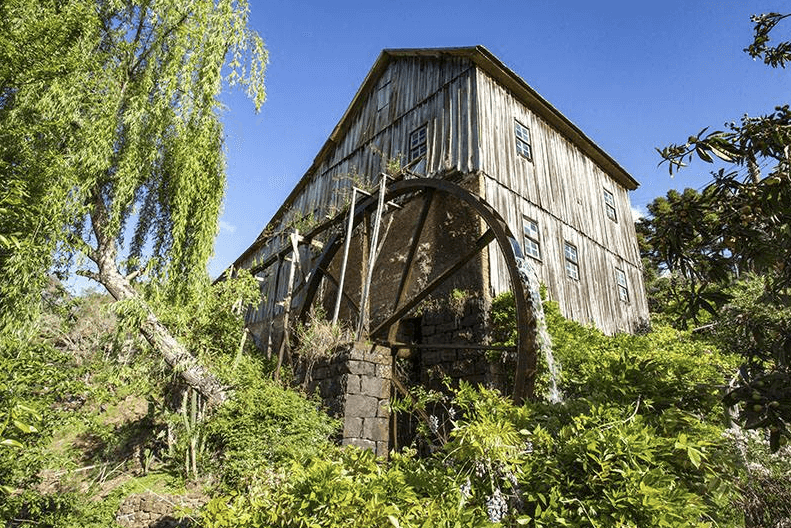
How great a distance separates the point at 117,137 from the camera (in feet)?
A: 21.8

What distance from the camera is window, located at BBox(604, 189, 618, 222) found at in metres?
13.4

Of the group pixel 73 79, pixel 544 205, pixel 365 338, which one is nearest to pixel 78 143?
pixel 73 79

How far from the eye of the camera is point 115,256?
7289mm

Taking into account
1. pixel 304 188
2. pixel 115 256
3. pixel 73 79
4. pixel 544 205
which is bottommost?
pixel 115 256

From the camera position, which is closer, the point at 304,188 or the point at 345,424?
the point at 345,424

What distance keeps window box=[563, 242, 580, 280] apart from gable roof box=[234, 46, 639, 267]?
3.66 metres

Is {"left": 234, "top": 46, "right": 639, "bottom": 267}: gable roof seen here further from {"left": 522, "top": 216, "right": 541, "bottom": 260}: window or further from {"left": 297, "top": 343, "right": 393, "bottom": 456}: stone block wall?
{"left": 297, "top": 343, "right": 393, "bottom": 456}: stone block wall

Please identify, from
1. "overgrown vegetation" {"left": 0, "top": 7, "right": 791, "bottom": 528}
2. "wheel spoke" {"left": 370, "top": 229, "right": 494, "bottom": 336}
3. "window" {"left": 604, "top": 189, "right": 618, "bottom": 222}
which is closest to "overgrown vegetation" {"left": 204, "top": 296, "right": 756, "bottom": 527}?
"overgrown vegetation" {"left": 0, "top": 7, "right": 791, "bottom": 528}

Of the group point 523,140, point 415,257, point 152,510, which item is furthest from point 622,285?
point 152,510

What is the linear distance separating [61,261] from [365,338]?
4.69m

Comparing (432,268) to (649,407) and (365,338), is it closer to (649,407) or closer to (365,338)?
(365,338)

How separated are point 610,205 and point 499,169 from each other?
560cm

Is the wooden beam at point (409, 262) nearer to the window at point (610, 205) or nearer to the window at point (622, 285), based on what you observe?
the window at point (622, 285)

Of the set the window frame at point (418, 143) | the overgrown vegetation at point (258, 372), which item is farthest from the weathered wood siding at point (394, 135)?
the overgrown vegetation at point (258, 372)
